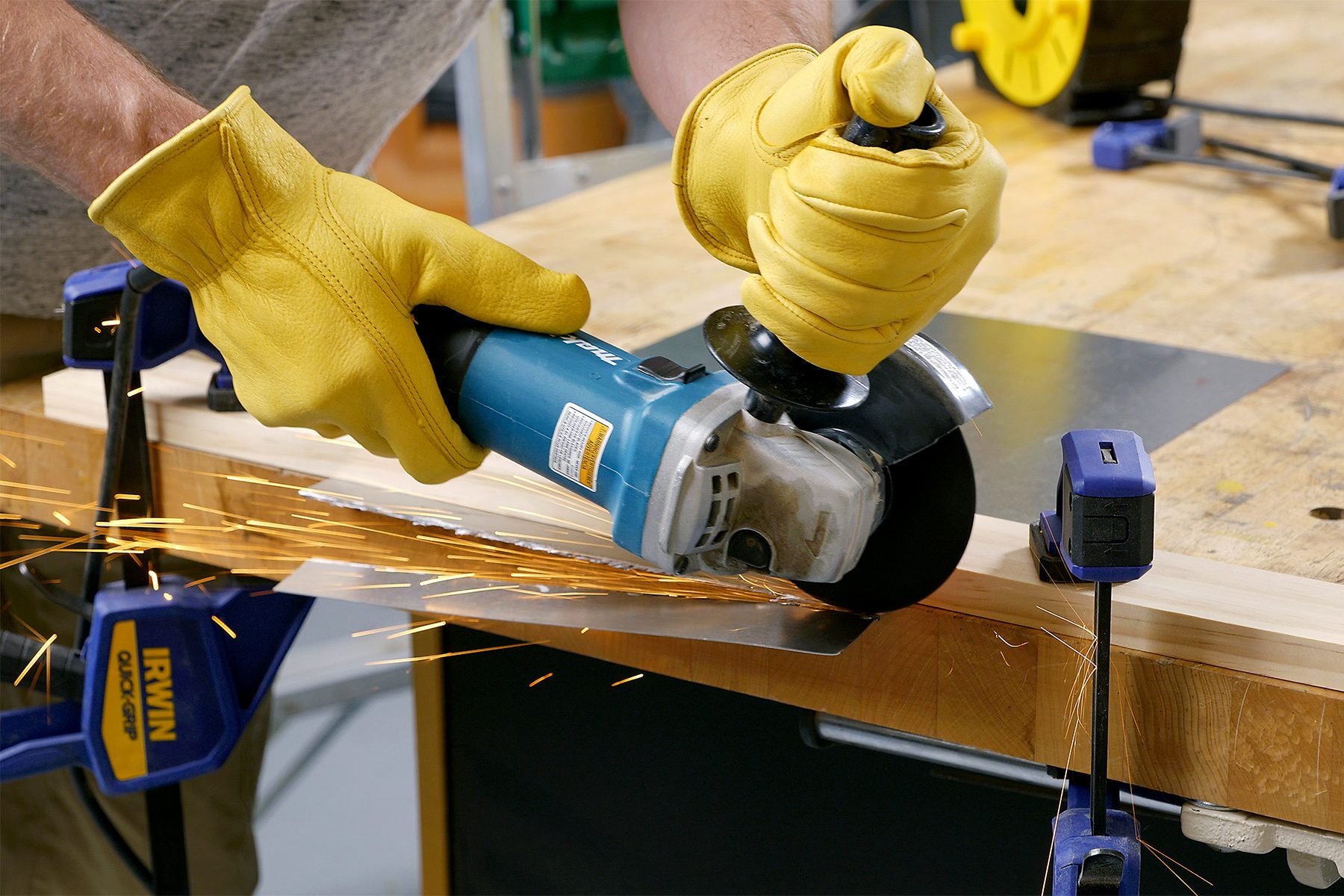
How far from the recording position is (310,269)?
0.93m

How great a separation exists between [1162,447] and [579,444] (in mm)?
637

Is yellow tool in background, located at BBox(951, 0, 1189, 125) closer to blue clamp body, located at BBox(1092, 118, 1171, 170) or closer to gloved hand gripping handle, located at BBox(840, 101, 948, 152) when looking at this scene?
blue clamp body, located at BBox(1092, 118, 1171, 170)

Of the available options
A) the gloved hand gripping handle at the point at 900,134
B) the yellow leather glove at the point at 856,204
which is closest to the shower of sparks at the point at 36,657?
the yellow leather glove at the point at 856,204

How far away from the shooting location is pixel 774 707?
1.28 m

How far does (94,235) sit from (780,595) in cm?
102

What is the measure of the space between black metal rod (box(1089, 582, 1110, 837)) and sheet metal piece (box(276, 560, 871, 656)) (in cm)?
18

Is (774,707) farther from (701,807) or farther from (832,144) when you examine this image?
(832,144)

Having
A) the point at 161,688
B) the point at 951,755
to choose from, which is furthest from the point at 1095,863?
the point at 161,688

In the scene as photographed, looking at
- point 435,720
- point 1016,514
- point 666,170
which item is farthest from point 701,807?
point 666,170

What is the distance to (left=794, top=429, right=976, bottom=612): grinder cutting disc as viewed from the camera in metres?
0.94

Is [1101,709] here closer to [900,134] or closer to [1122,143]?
[900,134]

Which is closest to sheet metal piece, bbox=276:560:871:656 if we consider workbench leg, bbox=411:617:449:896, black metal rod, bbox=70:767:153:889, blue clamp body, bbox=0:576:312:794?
blue clamp body, bbox=0:576:312:794

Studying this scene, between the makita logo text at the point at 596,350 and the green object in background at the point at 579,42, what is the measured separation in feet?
8.02

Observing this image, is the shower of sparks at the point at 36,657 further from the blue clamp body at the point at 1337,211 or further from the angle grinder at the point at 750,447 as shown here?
the blue clamp body at the point at 1337,211
